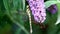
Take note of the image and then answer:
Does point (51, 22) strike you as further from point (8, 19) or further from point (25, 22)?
point (8, 19)

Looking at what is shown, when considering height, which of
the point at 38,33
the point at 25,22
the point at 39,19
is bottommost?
the point at 38,33

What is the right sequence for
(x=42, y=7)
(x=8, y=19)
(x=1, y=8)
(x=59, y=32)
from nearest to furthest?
(x=42, y=7)
(x=1, y=8)
(x=8, y=19)
(x=59, y=32)

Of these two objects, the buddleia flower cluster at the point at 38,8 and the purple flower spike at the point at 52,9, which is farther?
the purple flower spike at the point at 52,9

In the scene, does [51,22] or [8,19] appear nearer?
[8,19]

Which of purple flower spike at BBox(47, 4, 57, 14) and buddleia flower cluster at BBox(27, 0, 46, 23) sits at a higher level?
buddleia flower cluster at BBox(27, 0, 46, 23)

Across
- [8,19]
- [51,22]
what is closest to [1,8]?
[8,19]

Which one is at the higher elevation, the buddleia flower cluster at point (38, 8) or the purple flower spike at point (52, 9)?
the buddleia flower cluster at point (38, 8)

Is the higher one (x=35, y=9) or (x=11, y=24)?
(x=35, y=9)

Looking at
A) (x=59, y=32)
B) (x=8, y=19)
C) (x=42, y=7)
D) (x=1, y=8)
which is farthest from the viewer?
(x=59, y=32)

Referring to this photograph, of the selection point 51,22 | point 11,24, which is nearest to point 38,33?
point 51,22

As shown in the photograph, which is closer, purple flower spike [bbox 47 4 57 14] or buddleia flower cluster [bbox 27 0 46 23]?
buddleia flower cluster [bbox 27 0 46 23]

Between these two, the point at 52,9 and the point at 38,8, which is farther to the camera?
the point at 52,9
